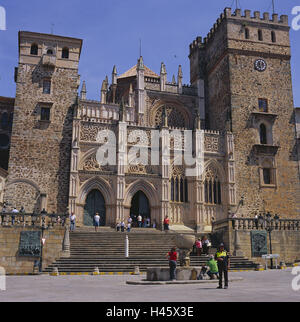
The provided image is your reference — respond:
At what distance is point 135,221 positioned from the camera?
3241 centimetres

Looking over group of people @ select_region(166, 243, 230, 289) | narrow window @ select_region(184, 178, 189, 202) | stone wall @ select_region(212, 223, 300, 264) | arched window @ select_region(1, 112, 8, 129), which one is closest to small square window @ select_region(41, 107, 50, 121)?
arched window @ select_region(1, 112, 8, 129)

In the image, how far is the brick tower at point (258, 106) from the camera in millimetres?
34750

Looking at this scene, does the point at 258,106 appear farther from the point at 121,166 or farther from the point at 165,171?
the point at 121,166

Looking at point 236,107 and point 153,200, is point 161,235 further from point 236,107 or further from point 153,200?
point 236,107

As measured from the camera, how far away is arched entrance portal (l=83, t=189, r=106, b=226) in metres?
31.3

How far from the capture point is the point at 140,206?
1294 inches

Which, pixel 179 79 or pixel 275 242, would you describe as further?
pixel 179 79

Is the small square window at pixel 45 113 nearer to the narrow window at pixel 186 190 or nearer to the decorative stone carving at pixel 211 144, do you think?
the narrow window at pixel 186 190

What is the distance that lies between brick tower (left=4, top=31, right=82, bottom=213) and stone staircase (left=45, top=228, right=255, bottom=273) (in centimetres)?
623

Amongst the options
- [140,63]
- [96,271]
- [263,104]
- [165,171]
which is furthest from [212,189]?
[96,271]

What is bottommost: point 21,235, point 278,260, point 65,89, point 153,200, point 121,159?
point 278,260

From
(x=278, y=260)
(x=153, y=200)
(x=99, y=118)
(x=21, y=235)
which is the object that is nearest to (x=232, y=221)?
(x=278, y=260)

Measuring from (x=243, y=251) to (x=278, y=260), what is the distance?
245 centimetres

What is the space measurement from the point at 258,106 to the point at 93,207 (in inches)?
678
